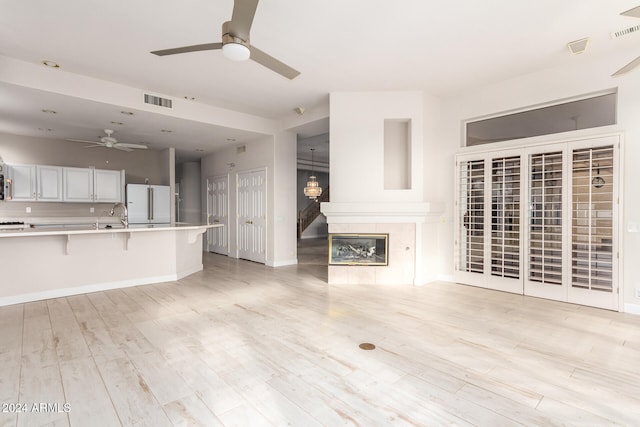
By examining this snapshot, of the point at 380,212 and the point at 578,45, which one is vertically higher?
the point at 578,45

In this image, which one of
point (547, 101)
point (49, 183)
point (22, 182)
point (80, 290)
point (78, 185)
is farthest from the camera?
point (78, 185)

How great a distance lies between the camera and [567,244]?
175 inches

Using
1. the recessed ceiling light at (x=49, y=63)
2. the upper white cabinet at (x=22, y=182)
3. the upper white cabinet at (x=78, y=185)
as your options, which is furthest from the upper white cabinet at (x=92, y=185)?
the recessed ceiling light at (x=49, y=63)

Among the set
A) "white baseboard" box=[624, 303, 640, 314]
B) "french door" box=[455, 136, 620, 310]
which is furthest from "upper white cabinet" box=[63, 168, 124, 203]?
"white baseboard" box=[624, 303, 640, 314]

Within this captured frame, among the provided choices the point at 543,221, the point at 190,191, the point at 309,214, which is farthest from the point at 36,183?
the point at 543,221

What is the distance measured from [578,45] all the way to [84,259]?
284 inches

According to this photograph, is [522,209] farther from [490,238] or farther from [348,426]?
[348,426]

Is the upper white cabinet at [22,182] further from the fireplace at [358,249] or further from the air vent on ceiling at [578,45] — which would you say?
the air vent on ceiling at [578,45]

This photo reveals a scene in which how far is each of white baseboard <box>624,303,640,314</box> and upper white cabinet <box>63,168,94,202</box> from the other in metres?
10.0

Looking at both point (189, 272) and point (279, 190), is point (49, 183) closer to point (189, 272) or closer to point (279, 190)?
point (189, 272)

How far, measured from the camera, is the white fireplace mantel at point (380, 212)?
5297 mm

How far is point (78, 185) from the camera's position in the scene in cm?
747

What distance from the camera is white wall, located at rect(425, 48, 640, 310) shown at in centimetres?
399

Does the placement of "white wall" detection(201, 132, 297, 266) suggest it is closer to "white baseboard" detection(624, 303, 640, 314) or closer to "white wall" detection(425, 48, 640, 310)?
"white wall" detection(425, 48, 640, 310)
